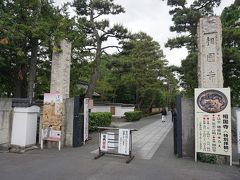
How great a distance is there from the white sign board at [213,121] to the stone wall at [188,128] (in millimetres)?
443

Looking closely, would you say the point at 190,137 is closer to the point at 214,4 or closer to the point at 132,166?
the point at 132,166

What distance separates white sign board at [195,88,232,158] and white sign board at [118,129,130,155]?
2217 mm

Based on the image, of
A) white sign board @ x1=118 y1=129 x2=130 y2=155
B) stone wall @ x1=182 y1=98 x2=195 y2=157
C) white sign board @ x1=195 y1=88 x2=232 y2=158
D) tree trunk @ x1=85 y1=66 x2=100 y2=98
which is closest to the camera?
white sign board @ x1=195 y1=88 x2=232 y2=158

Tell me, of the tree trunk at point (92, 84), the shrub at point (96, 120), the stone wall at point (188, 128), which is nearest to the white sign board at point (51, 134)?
the stone wall at point (188, 128)

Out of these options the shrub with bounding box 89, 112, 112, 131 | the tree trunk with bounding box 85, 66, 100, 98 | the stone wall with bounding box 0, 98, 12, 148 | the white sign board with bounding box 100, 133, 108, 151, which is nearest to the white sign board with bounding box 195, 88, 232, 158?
the white sign board with bounding box 100, 133, 108, 151

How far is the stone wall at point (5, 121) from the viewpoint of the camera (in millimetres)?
8617

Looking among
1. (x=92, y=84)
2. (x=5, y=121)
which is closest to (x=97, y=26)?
A: (x=92, y=84)

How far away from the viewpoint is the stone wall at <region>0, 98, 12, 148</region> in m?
8.62

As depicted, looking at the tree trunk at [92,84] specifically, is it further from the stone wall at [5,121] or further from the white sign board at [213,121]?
the white sign board at [213,121]

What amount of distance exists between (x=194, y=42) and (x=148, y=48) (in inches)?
486

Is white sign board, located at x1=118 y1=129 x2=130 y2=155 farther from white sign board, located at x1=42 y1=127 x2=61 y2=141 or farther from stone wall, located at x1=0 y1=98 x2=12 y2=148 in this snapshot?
stone wall, located at x1=0 y1=98 x2=12 y2=148

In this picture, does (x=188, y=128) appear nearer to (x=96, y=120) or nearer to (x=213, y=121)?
(x=213, y=121)

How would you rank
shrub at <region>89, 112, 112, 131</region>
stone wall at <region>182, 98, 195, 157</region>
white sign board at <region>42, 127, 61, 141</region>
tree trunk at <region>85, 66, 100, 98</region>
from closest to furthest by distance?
stone wall at <region>182, 98, 195, 157</region> → white sign board at <region>42, 127, 61, 141</region> → shrub at <region>89, 112, 112, 131</region> → tree trunk at <region>85, 66, 100, 98</region>

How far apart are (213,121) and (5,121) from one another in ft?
24.8
